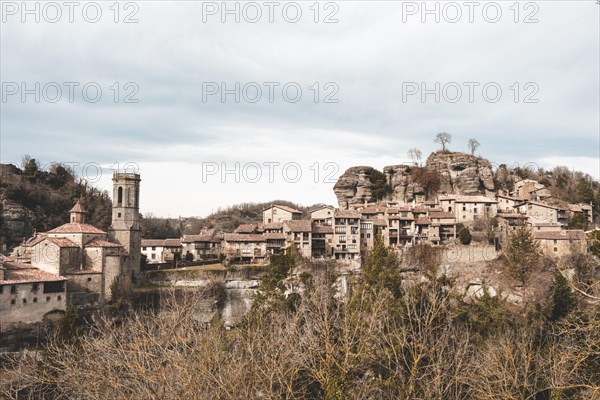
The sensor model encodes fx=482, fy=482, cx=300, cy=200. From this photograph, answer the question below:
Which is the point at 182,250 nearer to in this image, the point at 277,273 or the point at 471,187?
the point at 277,273

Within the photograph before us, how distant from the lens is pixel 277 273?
42688 mm

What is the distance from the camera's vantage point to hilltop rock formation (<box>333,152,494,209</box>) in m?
70.0

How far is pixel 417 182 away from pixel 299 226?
2520 centimetres

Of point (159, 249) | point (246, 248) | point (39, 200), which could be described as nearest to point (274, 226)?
point (246, 248)

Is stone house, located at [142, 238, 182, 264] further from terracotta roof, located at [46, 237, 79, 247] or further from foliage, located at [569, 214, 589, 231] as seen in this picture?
foliage, located at [569, 214, 589, 231]

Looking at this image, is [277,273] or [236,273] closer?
[277,273]

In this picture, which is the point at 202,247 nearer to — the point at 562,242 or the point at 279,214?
the point at 279,214

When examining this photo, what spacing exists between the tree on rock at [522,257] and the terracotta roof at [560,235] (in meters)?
6.05

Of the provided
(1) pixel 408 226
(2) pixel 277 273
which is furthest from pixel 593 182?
(2) pixel 277 273

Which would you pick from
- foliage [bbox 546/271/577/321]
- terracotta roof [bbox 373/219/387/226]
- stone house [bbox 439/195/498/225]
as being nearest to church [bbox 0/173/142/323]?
terracotta roof [bbox 373/219/387/226]

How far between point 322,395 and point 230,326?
82.9 feet

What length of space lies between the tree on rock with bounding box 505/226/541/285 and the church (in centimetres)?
3461

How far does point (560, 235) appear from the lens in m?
49.5

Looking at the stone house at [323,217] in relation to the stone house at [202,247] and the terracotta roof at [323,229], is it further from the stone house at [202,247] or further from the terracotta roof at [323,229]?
the stone house at [202,247]
